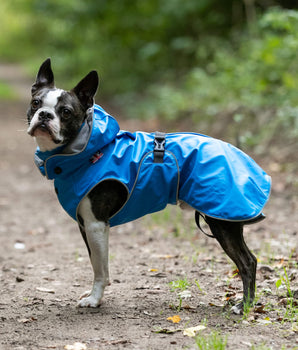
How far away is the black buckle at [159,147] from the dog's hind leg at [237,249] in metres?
0.59

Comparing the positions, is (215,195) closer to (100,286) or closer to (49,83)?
(100,286)

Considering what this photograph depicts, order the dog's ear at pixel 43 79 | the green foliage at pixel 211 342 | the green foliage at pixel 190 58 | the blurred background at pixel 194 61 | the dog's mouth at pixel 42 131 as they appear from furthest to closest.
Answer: the green foliage at pixel 190 58 < the blurred background at pixel 194 61 < the dog's ear at pixel 43 79 < the dog's mouth at pixel 42 131 < the green foliage at pixel 211 342

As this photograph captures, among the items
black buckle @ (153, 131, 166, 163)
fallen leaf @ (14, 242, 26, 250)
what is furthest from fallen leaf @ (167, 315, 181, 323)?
fallen leaf @ (14, 242, 26, 250)

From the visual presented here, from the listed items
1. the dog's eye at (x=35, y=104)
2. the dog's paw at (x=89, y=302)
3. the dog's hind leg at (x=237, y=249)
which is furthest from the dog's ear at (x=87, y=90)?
the dog's paw at (x=89, y=302)

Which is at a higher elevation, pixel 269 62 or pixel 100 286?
pixel 269 62

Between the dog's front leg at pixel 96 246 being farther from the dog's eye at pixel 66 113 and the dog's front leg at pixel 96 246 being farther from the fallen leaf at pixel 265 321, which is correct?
the fallen leaf at pixel 265 321

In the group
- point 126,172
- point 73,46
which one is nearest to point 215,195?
point 126,172

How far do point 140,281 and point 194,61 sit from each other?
41.2ft

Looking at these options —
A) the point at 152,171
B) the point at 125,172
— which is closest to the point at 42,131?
the point at 125,172

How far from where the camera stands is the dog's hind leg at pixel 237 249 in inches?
153

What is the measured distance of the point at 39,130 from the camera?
3.82m

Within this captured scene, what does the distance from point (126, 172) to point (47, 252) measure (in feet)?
8.66

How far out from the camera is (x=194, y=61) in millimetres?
16406

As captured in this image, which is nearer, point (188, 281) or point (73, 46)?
point (188, 281)
